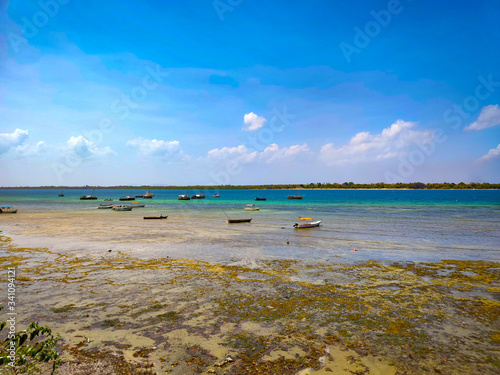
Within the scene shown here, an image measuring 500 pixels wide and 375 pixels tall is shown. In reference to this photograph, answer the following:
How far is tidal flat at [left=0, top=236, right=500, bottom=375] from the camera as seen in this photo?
8.27 meters

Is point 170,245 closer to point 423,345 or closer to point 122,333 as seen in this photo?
point 122,333

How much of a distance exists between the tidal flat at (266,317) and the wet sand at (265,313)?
0.14 feet

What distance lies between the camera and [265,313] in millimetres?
11406

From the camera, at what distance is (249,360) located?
27.2 feet

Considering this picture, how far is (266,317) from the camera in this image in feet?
36.2

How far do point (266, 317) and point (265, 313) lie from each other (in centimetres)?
38

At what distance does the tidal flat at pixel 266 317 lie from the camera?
8273 millimetres

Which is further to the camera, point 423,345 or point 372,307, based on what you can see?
point 372,307

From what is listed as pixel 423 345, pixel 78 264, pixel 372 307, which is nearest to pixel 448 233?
pixel 372 307

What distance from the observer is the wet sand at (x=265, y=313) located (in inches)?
328

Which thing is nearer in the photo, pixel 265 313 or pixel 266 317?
pixel 266 317

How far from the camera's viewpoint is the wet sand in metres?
8.33

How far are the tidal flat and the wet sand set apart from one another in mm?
43

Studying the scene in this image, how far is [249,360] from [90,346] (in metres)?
4.93
